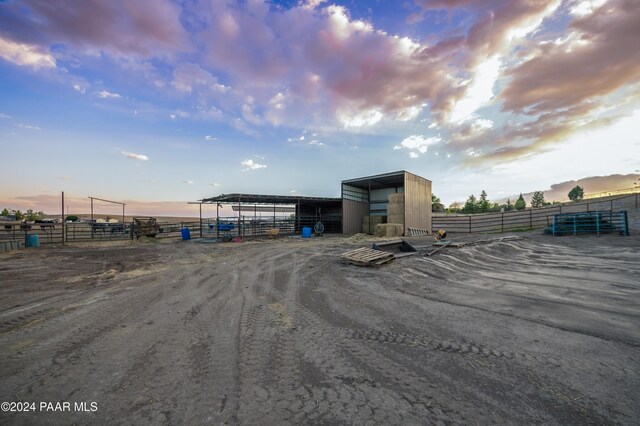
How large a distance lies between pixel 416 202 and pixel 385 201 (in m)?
4.09

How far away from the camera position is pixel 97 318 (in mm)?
4809

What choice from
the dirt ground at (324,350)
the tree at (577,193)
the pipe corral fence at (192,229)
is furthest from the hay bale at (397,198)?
the tree at (577,193)

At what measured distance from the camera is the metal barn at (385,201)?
23703mm

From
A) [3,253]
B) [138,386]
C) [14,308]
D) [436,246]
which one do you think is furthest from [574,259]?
[3,253]

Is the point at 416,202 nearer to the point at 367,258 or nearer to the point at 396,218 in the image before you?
the point at 396,218

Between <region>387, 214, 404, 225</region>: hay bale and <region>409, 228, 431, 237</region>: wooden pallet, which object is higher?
<region>387, 214, 404, 225</region>: hay bale

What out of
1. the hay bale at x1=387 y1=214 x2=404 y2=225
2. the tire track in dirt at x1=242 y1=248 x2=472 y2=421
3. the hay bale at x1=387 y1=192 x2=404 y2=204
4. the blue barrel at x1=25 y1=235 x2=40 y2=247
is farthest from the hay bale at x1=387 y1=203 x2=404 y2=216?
the blue barrel at x1=25 y1=235 x2=40 y2=247

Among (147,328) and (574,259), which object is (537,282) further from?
(147,328)

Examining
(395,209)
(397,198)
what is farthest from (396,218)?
(397,198)

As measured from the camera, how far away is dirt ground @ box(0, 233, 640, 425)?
2451 mm

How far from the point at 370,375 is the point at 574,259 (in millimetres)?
13783

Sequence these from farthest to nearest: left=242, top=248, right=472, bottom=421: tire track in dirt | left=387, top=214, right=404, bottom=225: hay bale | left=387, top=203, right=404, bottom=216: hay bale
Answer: left=387, top=203, right=404, bottom=216: hay bale < left=387, top=214, right=404, bottom=225: hay bale < left=242, top=248, right=472, bottom=421: tire track in dirt

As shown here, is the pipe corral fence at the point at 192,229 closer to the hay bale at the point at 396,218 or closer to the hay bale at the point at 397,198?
the hay bale at the point at 396,218

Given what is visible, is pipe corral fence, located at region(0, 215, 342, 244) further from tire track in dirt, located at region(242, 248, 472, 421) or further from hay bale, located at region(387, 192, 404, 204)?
tire track in dirt, located at region(242, 248, 472, 421)
